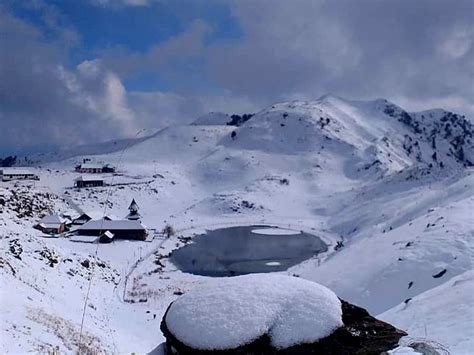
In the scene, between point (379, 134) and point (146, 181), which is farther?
point (379, 134)

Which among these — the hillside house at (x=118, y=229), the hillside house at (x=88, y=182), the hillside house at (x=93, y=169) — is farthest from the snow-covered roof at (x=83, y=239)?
the hillside house at (x=93, y=169)

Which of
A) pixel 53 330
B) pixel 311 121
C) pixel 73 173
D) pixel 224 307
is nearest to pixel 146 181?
pixel 73 173

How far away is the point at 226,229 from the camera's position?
251ft

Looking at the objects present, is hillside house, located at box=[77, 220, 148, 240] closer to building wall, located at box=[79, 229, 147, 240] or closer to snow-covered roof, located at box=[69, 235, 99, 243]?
building wall, located at box=[79, 229, 147, 240]

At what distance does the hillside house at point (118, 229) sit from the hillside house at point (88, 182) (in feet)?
117

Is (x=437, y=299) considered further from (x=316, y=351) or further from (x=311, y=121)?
(x=311, y=121)

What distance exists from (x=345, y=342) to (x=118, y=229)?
55.9 m

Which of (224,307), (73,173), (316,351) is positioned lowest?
(316,351)

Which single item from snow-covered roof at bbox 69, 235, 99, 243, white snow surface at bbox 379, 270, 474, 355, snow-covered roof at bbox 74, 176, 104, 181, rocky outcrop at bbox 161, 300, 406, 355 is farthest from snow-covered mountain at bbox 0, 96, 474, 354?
snow-covered roof at bbox 74, 176, 104, 181

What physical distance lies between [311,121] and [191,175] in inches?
2311

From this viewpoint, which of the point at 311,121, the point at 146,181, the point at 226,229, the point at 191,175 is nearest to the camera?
the point at 226,229

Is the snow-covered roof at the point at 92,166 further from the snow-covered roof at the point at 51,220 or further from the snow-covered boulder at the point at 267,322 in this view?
the snow-covered boulder at the point at 267,322

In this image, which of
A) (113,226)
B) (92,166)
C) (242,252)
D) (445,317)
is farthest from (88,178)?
(445,317)

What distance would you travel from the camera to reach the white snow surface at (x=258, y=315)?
19.8 feet
